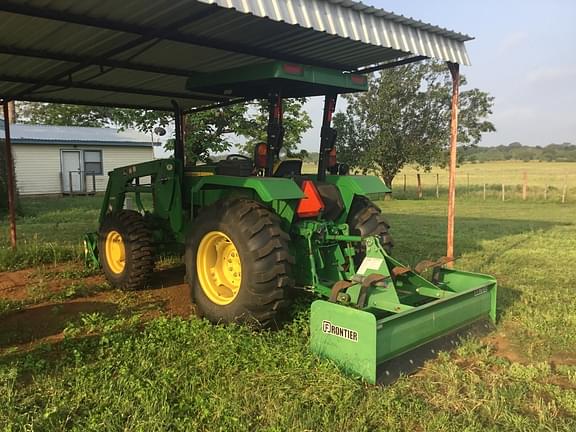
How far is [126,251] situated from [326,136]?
109 inches

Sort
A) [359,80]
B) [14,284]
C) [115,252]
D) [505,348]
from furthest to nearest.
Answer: [115,252], [14,284], [359,80], [505,348]

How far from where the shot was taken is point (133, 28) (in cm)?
474

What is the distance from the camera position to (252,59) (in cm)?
643

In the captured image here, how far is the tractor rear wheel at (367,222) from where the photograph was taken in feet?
17.7

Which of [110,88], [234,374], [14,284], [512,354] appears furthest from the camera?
[110,88]

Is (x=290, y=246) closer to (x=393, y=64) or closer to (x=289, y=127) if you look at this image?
(x=393, y=64)

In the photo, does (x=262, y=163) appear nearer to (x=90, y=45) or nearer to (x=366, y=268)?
(x=366, y=268)

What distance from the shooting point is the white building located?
21.9m

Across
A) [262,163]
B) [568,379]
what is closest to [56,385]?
[262,163]

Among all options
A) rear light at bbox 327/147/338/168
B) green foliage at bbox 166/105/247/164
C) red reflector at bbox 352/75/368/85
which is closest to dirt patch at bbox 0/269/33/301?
rear light at bbox 327/147/338/168

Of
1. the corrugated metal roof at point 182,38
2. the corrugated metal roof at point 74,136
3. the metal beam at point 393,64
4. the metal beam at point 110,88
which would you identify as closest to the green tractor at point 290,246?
the corrugated metal roof at point 182,38

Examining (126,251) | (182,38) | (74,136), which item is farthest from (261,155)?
(74,136)

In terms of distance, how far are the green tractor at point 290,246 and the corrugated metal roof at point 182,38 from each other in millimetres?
517

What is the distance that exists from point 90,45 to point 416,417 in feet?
17.0
